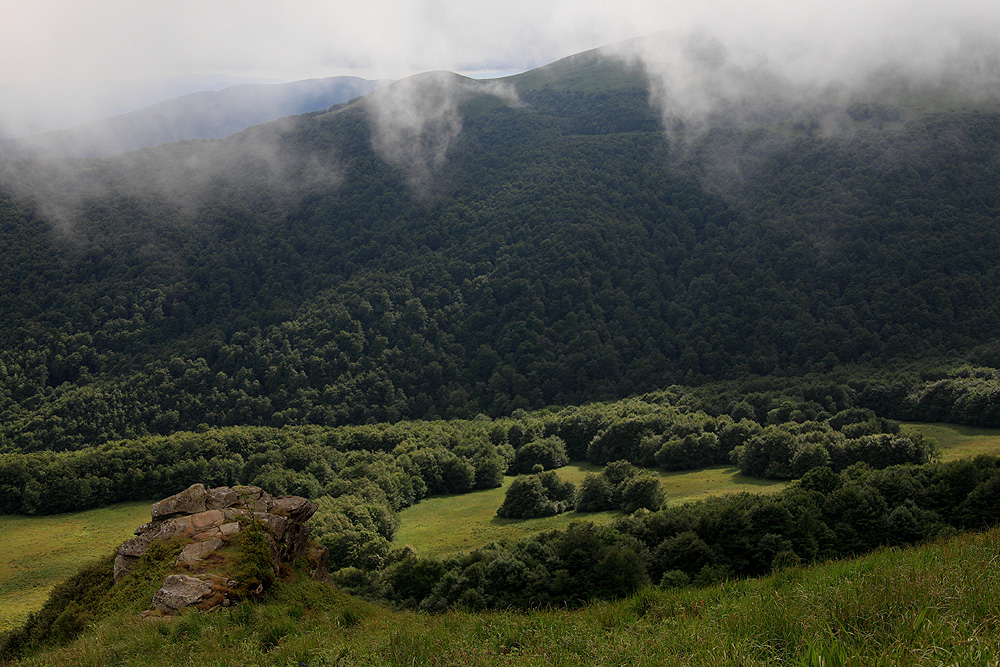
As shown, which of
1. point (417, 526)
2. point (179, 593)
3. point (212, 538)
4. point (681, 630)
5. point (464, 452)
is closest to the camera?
point (681, 630)

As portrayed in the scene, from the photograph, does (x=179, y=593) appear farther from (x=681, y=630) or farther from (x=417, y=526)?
(x=417, y=526)

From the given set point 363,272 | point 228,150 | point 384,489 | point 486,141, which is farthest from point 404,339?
point 228,150

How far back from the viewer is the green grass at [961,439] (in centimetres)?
5196

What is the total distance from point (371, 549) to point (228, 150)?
188399 mm

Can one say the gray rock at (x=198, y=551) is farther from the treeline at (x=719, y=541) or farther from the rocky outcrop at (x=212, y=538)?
the treeline at (x=719, y=541)

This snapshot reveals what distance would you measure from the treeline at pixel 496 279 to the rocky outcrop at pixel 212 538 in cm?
7293

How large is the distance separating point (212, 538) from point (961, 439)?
231ft

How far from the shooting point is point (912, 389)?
7700cm

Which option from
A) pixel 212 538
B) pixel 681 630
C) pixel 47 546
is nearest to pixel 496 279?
pixel 47 546

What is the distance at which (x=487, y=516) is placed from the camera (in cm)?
5516

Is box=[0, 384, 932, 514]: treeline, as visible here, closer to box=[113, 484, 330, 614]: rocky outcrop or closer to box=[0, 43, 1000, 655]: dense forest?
box=[0, 43, 1000, 655]: dense forest

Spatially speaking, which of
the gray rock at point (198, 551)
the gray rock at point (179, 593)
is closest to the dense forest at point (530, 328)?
the gray rock at point (198, 551)

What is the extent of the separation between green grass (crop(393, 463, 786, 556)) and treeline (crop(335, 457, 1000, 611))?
16.0 metres

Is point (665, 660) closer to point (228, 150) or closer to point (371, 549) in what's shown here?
point (371, 549)
